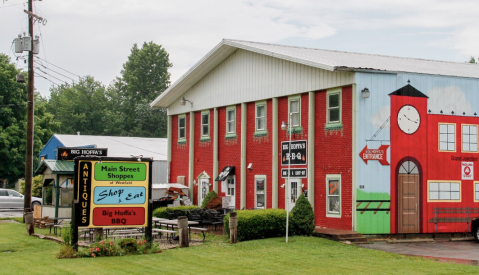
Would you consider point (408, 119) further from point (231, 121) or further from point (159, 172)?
point (159, 172)

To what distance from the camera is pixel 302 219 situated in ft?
75.7

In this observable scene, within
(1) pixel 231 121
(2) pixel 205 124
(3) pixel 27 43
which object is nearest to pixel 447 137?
(1) pixel 231 121

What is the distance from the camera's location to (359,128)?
23797 millimetres

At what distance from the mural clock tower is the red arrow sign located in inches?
12.5

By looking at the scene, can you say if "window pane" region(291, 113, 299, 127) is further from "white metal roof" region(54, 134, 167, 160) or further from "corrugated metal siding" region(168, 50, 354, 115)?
"white metal roof" region(54, 134, 167, 160)

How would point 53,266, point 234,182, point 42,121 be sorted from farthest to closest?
point 42,121
point 234,182
point 53,266

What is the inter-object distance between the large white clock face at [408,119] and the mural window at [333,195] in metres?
3.11

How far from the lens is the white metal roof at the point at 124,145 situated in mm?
49125

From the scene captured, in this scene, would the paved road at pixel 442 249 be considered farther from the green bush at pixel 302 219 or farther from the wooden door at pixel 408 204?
the green bush at pixel 302 219

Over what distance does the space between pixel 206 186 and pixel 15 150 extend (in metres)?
25.2

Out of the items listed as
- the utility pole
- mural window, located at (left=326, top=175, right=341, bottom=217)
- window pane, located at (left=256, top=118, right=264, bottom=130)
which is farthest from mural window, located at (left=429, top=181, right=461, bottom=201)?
the utility pole

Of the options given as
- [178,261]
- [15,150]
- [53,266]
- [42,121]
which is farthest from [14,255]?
[42,121]

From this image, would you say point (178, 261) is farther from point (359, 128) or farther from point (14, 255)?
point (359, 128)

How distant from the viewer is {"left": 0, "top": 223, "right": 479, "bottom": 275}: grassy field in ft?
51.0
